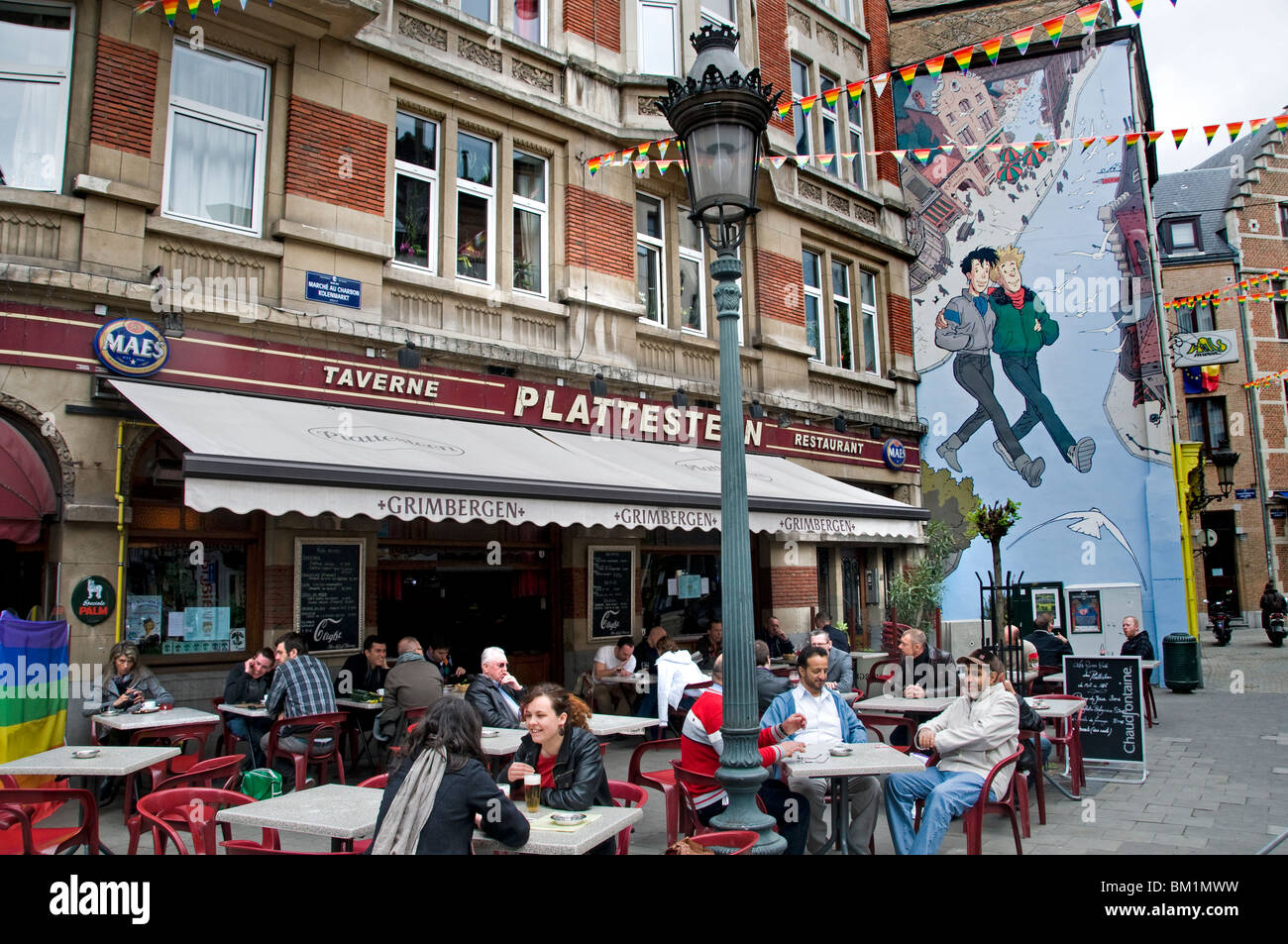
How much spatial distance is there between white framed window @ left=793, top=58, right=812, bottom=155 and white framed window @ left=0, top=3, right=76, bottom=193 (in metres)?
10.7

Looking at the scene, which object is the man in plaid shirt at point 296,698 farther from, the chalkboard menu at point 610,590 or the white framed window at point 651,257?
the white framed window at point 651,257

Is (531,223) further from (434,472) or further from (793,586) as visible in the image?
(793,586)

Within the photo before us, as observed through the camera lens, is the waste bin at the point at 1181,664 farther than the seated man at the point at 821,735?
Yes

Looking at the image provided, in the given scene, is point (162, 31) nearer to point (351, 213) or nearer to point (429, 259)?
point (351, 213)

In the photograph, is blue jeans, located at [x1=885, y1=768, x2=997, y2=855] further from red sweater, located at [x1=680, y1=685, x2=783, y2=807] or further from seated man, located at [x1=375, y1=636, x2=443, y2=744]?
seated man, located at [x1=375, y1=636, x2=443, y2=744]

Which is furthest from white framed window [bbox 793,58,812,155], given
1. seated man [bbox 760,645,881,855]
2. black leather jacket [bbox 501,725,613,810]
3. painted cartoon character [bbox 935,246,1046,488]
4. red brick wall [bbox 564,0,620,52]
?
black leather jacket [bbox 501,725,613,810]

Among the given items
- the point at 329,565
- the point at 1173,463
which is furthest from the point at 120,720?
the point at 1173,463

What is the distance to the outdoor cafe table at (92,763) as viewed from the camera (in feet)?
17.8

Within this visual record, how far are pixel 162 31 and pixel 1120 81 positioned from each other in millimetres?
16343

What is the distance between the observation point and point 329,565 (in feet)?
31.3

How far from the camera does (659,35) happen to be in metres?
13.5

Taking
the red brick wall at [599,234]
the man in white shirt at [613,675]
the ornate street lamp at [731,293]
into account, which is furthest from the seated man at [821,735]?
the red brick wall at [599,234]

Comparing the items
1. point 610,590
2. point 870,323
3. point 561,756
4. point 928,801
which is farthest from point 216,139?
point 870,323
